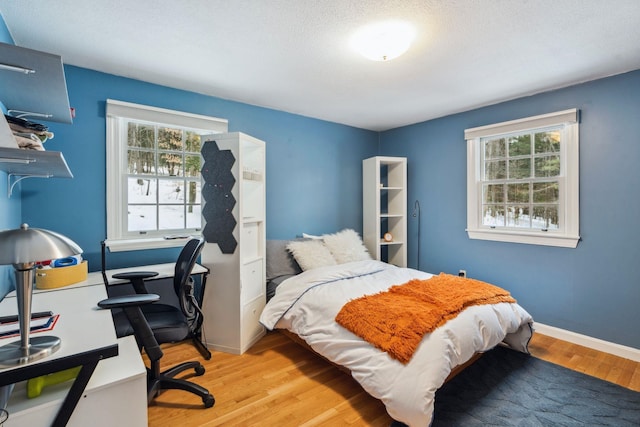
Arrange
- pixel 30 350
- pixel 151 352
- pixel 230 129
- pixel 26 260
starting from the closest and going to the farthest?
1. pixel 26 260
2. pixel 30 350
3. pixel 151 352
4. pixel 230 129

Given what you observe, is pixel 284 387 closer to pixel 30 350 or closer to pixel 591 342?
pixel 30 350

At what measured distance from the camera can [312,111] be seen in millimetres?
3666

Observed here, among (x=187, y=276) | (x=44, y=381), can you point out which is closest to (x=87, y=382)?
(x=44, y=381)

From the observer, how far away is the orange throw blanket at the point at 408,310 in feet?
5.81

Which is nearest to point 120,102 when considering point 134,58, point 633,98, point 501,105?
point 134,58

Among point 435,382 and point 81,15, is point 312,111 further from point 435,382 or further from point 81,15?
point 435,382

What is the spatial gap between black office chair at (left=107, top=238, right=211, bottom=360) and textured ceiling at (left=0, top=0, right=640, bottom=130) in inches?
57.0

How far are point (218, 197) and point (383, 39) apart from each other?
1.80m

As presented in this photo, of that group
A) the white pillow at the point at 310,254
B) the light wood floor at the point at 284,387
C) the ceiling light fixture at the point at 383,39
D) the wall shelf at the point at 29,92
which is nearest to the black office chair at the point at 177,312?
the light wood floor at the point at 284,387

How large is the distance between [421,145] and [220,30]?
9.81 ft

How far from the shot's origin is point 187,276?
1.97 metres

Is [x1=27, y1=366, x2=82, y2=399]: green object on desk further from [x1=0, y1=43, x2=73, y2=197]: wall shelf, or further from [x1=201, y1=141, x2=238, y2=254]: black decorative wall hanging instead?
[x1=201, y1=141, x2=238, y2=254]: black decorative wall hanging

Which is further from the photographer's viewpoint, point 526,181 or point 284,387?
point 526,181

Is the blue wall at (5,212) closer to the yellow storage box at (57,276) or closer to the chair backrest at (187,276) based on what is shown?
the yellow storage box at (57,276)
